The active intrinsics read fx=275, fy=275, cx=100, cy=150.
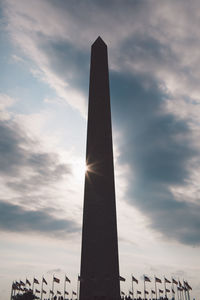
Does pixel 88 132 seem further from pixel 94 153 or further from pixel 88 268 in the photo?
pixel 88 268

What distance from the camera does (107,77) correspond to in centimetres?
3688

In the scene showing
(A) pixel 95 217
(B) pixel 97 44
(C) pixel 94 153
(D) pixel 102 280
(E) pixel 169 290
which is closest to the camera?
(D) pixel 102 280

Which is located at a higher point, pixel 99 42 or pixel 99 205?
pixel 99 42

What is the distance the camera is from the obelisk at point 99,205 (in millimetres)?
27688

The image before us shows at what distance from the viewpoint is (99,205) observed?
30.3 meters

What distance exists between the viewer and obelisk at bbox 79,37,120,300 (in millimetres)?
27688

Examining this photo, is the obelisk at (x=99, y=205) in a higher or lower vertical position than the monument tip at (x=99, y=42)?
lower

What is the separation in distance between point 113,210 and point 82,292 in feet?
28.9

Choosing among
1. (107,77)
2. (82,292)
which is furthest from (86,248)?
(107,77)

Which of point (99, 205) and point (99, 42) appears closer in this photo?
point (99, 205)

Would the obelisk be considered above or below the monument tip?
below

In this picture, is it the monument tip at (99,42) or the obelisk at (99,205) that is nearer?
the obelisk at (99,205)

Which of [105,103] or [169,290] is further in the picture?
[169,290]

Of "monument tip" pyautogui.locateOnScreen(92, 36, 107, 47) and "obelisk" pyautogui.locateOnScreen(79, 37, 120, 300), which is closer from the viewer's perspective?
"obelisk" pyautogui.locateOnScreen(79, 37, 120, 300)
